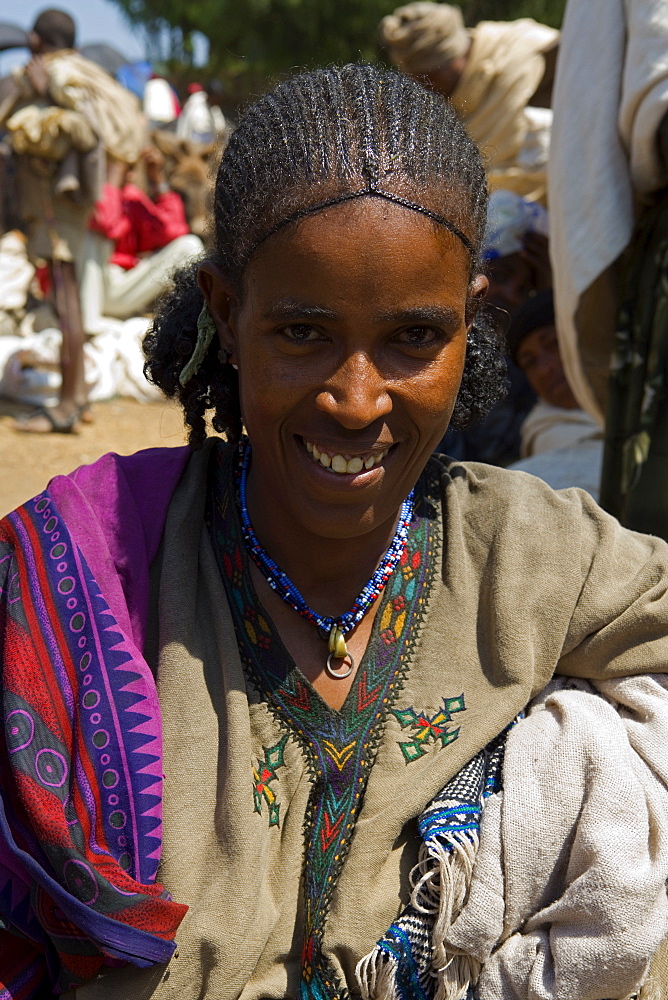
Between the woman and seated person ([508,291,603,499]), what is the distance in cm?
228

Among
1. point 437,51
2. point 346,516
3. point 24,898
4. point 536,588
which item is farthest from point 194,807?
point 437,51

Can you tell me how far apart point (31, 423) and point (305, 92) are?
5670 mm

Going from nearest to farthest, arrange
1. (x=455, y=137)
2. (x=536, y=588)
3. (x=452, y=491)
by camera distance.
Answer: (x=455, y=137)
(x=536, y=588)
(x=452, y=491)

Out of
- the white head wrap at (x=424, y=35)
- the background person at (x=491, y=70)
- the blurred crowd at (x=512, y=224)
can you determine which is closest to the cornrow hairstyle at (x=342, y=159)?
the blurred crowd at (x=512, y=224)

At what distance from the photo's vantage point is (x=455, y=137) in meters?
1.61

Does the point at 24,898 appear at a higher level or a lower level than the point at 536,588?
lower

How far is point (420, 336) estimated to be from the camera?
1.56 metres

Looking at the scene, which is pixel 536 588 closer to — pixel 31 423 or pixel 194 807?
pixel 194 807

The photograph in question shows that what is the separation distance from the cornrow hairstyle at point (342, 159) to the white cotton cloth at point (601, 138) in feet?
3.14

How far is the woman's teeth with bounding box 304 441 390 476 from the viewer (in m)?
1.57

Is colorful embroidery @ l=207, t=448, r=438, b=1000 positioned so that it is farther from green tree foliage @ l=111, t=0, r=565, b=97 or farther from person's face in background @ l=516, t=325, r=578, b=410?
green tree foliage @ l=111, t=0, r=565, b=97

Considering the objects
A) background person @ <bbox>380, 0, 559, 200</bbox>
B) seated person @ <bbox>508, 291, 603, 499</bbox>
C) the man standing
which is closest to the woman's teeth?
seated person @ <bbox>508, 291, 603, 499</bbox>

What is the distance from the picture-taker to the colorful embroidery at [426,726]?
1699 millimetres

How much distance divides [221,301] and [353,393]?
0.36 metres
